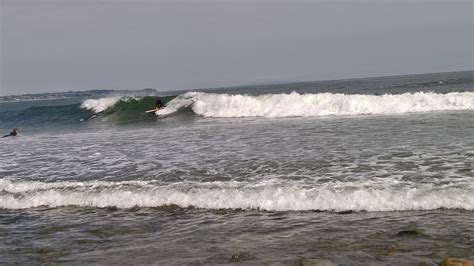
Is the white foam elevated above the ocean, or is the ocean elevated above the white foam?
the white foam

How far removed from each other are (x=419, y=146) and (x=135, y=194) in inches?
275

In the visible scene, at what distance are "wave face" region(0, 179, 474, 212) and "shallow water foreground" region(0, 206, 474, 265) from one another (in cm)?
28

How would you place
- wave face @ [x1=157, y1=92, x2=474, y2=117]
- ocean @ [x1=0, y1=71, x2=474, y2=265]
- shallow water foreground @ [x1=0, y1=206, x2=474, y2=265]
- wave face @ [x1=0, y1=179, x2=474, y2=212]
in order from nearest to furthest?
shallow water foreground @ [x1=0, y1=206, x2=474, y2=265] → ocean @ [x1=0, y1=71, x2=474, y2=265] → wave face @ [x1=0, y1=179, x2=474, y2=212] → wave face @ [x1=157, y1=92, x2=474, y2=117]

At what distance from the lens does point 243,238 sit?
6133 mm

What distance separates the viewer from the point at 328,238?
5855mm

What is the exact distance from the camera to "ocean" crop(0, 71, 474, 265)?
5629mm

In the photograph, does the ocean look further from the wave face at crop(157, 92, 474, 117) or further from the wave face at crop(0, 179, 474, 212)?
the wave face at crop(157, 92, 474, 117)

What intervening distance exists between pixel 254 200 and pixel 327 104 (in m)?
18.7

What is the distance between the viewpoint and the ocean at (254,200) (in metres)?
5.63

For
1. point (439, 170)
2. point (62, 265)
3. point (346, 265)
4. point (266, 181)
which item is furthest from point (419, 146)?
point (62, 265)

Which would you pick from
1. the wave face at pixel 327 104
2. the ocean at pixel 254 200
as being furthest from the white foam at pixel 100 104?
the ocean at pixel 254 200

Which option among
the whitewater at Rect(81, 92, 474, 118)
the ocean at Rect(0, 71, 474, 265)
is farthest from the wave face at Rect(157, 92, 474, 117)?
the ocean at Rect(0, 71, 474, 265)

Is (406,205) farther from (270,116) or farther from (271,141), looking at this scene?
(270,116)

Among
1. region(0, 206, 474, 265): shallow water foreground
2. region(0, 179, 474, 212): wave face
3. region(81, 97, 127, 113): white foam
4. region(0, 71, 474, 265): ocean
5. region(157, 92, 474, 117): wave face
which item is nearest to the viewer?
region(0, 206, 474, 265): shallow water foreground
